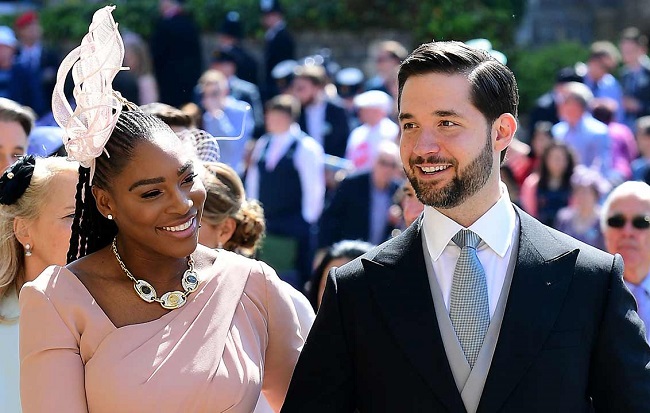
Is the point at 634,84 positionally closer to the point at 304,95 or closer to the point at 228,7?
the point at 304,95

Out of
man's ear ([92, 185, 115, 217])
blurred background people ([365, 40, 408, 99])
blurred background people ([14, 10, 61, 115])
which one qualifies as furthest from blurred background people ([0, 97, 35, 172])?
blurred background people ([14, 10, 61, 115])

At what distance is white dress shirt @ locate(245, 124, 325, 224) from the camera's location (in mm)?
10516

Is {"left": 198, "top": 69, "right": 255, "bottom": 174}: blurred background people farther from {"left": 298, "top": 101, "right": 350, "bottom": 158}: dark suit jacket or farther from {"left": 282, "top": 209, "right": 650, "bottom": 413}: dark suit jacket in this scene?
{"left": 282, "top": 209, "right": 650, "bottom": 413}: dark suit jacket

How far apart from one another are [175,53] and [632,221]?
9.04 metres

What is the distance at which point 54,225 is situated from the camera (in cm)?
421

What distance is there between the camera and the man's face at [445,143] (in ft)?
10.5

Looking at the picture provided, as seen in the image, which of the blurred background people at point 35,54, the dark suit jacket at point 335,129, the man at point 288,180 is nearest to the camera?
the man at point 288,180

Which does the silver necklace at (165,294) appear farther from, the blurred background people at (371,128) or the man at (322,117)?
the man at (322,117)

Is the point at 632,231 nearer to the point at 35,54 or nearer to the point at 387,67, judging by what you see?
the point at 387,67

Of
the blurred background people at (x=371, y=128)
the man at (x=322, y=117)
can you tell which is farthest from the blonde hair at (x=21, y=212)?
the man at (x=322, y=117)

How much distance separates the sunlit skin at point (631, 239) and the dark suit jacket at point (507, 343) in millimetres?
2226

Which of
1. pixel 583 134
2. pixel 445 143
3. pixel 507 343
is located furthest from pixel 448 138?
pixel 583 134

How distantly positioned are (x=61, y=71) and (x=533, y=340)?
5.27ft

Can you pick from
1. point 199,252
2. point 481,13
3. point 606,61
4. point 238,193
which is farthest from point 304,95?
point 199,252
